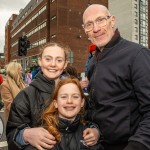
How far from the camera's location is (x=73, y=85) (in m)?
2.22

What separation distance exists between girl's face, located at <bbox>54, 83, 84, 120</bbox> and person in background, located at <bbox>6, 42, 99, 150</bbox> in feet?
0.43

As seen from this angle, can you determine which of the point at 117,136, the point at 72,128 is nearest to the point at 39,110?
the point at 72,128

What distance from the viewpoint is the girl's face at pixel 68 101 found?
2158 millimetres

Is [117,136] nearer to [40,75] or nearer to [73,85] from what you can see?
[73,85]

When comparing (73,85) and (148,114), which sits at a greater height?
(73,85)

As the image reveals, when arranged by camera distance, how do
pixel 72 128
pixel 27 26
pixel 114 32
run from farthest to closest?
1. pixel 27 26
2. pixel 114 32
3. pixel 72 128

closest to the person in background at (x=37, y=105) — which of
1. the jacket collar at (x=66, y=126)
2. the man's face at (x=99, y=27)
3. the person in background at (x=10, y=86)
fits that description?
the jacket collar at (x=66, y=126)

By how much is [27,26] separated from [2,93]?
66.2 m

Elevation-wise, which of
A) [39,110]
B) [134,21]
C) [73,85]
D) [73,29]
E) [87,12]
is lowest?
[39,110]

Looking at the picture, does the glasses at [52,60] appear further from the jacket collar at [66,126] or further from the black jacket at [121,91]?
the jacket collar at [66,126]

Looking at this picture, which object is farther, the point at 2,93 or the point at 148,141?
the point at 2,93

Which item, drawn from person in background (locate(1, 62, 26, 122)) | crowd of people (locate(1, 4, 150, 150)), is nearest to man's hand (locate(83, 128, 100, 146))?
crowd of people (locate(1, 4, 150, 150))

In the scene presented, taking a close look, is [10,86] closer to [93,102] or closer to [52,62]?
[52,62]

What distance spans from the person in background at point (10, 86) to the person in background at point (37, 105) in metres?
3.34
